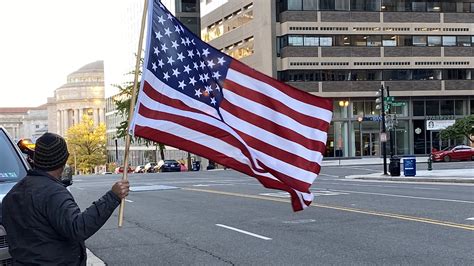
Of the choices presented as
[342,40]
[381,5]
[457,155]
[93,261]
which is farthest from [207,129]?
[381,5]

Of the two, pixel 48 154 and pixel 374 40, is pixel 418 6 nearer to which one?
pixel 374 40

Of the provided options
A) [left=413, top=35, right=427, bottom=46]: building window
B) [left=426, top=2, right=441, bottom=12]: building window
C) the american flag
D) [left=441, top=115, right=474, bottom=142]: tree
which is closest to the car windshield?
the american flag

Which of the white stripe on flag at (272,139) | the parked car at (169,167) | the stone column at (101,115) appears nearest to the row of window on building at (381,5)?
the parked car at (169,167)

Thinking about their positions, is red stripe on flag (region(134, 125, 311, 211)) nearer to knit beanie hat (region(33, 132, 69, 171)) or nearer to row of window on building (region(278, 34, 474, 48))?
knit beanie hat (region(33, 132, 69, 171))

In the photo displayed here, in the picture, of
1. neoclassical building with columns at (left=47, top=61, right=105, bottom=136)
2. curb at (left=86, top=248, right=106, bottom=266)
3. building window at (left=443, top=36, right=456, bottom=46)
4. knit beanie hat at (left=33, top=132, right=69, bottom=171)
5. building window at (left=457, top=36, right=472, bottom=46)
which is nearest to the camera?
knit beanie hat at (left=33, top=132, right=69, bottom=171)

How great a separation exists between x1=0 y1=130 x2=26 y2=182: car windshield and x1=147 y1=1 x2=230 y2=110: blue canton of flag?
6.97 feet

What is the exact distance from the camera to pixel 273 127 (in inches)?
224

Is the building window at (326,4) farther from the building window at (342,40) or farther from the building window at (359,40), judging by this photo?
the building window at (359,40)

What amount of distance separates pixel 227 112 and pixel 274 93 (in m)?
0.52

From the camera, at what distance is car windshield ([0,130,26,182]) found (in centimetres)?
620

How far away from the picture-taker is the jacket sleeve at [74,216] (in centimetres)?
350

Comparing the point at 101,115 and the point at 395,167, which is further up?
the point at 101,115

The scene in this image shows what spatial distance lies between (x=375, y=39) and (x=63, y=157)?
57.3 meters

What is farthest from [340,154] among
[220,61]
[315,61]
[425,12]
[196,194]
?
[220,61]
